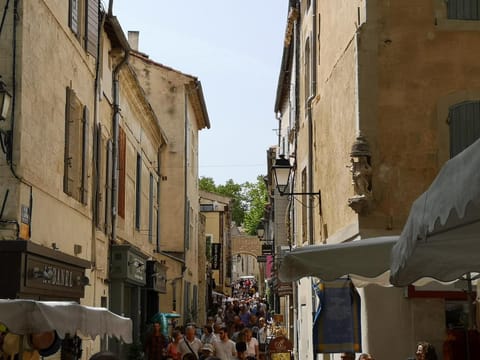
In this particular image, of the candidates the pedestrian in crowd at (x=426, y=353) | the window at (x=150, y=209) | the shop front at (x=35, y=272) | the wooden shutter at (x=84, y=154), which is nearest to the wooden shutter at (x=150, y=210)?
the window at (x=150, y=209)

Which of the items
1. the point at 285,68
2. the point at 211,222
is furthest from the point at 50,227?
the point at 211,222

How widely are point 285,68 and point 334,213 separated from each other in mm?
14066

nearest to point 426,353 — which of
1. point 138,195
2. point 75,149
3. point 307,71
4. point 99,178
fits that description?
point 75,149

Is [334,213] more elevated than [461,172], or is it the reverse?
[334,213]

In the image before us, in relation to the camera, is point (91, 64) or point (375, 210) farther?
point (91, 64)

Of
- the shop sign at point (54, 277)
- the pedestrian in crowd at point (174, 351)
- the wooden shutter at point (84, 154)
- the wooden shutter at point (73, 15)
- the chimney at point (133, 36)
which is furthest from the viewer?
the chimney at point (133, 36)

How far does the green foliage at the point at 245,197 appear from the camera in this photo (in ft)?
287

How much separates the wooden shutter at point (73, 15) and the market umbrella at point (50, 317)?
6615 millimetres

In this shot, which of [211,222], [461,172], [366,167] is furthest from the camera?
[211,222]

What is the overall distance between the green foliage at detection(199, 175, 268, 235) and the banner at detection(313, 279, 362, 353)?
72910 mm

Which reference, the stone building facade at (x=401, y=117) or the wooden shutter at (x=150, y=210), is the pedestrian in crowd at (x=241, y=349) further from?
the wooden shutter at (x=150, y=210)

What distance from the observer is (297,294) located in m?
24.6

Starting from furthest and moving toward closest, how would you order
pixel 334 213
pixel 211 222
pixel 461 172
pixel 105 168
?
1. pixel 211 222
2. pixel 105 168
3. pixel 334 213
4. pixel 461 172

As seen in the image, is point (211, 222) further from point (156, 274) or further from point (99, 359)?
point (99, 359)
